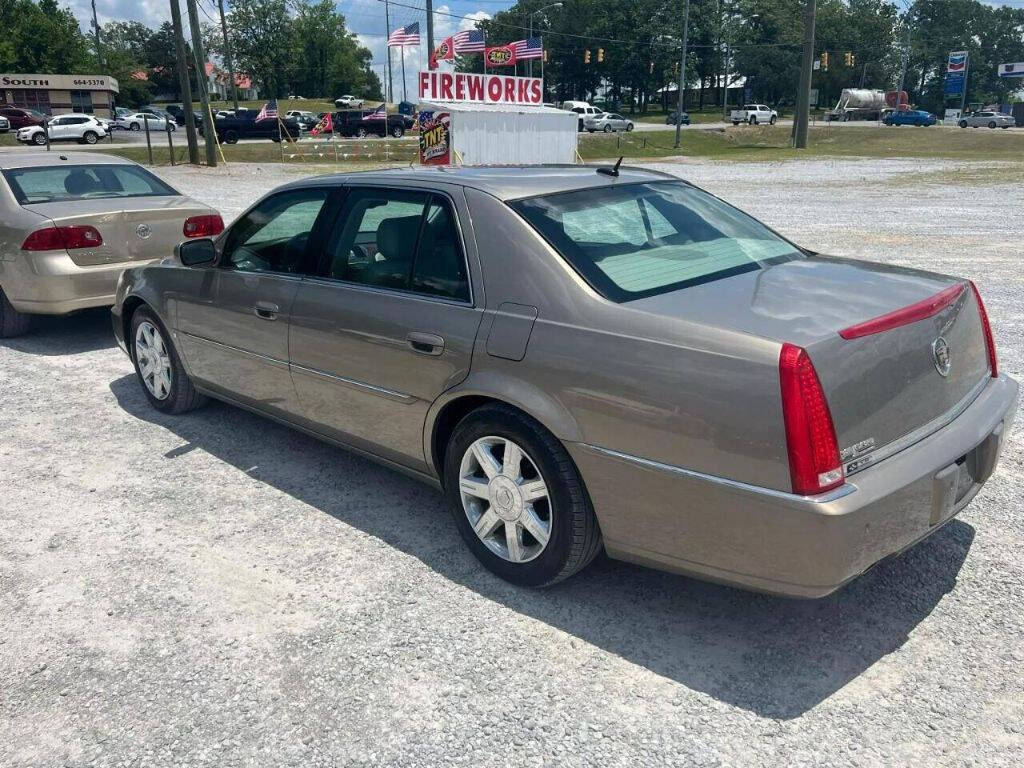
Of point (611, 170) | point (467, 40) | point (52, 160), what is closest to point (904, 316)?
point (611, 170)

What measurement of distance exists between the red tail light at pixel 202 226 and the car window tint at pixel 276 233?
2.96 m

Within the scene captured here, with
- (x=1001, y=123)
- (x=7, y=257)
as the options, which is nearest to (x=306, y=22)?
(x=1001, y=123)

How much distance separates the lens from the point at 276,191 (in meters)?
4.52

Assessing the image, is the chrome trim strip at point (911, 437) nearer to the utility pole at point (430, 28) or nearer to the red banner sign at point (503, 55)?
the utility pole at point (430, 28)

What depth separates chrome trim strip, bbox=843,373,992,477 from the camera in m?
2.68

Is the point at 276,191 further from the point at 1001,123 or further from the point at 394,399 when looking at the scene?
the point at 1001,123

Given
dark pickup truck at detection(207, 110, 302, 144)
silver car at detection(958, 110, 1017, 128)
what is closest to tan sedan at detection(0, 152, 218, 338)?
dark pickup truck at detection(207, 110, 302, 144)

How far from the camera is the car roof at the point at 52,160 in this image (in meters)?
7.73

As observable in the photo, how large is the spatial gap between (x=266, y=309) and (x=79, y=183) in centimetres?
447

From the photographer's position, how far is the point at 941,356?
3.02 metres

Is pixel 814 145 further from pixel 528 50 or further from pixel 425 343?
pixel 425 343

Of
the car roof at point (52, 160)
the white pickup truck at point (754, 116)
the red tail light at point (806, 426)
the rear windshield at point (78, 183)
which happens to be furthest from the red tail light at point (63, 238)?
the white pickup truck at point (754, 116)

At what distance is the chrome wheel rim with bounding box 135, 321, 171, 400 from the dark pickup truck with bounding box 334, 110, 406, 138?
5109cm

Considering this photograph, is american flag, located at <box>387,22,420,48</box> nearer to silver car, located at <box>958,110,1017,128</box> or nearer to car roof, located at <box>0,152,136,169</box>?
car roof, located at <box>0,152,136,169</box>
